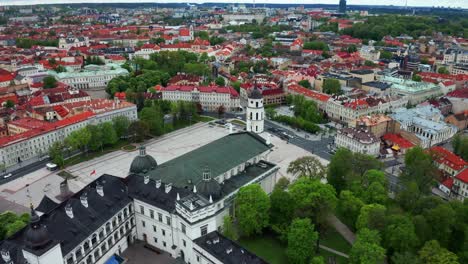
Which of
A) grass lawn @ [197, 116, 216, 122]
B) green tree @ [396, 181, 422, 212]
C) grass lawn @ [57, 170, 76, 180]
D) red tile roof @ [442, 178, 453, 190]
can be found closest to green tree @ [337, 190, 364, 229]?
green tree @ [396, 181, 422, 212]

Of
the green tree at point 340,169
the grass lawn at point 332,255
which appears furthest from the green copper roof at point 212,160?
the grass lawn at point 332,255

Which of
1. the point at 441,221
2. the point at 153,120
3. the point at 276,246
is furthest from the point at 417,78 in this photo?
the point at 276,246

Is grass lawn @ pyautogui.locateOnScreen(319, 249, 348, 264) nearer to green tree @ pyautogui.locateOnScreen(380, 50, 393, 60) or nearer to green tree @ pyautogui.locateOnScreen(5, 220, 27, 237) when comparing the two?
green tree @ pyautogui.locateOnScreen(5, 220, 27, 237)

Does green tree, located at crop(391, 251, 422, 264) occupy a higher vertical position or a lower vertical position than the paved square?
higher

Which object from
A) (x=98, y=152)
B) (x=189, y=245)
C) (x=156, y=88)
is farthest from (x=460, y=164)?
(x=156, y=88)

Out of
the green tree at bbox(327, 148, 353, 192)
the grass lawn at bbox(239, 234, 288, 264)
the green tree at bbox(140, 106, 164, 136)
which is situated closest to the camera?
the grass lawn at bbox(239, 234, 288, 264)

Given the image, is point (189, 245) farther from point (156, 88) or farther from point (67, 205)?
point (156, 88)

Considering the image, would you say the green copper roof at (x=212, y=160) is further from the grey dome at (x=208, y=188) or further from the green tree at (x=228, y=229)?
the green tree at (x=228, y=229)
